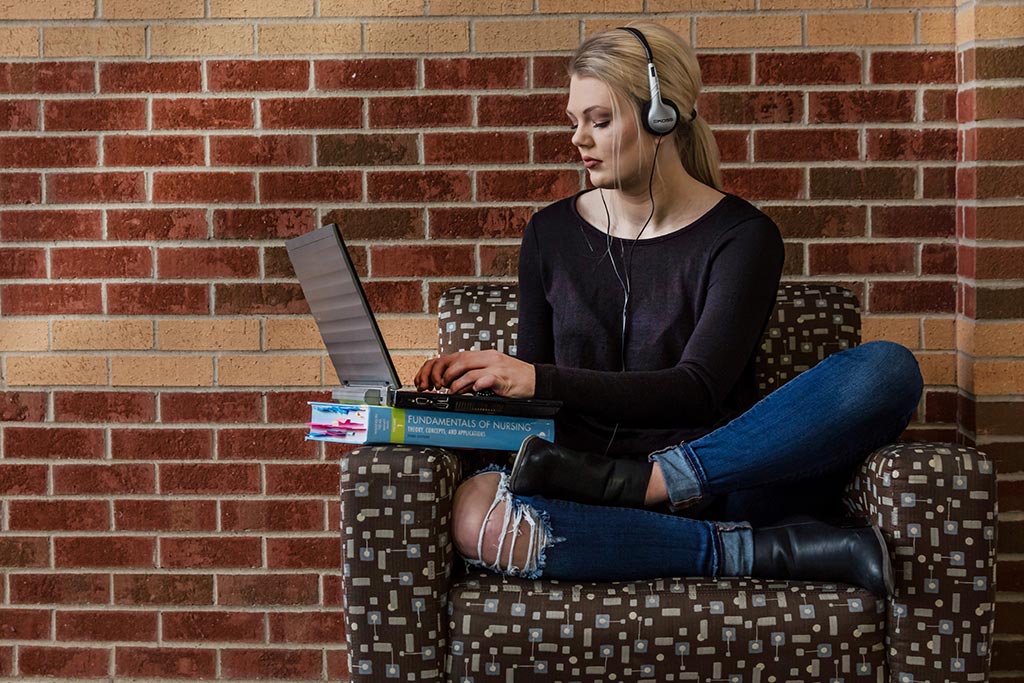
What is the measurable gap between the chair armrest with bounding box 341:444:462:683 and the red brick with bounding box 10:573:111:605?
104cm

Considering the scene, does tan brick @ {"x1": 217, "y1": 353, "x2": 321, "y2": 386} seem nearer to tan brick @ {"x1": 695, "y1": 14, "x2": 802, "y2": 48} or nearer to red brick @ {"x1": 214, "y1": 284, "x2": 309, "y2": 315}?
red brick @ {"x1": 214, "y1": 284, "x2": 309, "y2": 315}

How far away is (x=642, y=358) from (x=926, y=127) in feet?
2.88

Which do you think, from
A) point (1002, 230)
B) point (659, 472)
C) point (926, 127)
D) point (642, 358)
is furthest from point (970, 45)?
point (659, 472)

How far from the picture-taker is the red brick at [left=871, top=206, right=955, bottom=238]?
2348 mm

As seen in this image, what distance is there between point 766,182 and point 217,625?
5.02 feet

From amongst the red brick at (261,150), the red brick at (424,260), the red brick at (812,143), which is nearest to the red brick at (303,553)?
the red brick at (424,260)

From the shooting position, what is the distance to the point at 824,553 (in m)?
1.63

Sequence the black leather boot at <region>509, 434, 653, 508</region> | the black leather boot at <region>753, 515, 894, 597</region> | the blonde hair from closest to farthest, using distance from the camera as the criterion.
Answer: the black leather boot at <region>753, 515, 894, 597</region>, the black leather boot at <region>509, 434, 653, 508</region>, the blonde hair

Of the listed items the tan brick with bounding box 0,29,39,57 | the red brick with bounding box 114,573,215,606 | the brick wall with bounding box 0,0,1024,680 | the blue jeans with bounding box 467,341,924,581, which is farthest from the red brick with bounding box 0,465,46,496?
the blue jeans with bounding box 467,341,924,581

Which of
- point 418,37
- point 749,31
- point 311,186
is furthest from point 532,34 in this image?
point 311,186

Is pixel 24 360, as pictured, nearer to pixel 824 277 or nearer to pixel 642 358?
pixel 642 358

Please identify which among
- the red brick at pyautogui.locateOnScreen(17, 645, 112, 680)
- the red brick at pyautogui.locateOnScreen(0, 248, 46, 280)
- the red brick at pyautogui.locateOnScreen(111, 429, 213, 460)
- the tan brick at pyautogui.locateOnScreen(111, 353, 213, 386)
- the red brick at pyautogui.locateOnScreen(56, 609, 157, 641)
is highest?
the red brick at pyautogui.locateOnScreen(0, 248, 46, 280)

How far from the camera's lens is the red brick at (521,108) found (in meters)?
2.36

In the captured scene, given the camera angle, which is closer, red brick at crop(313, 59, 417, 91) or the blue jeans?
the blue jeans
